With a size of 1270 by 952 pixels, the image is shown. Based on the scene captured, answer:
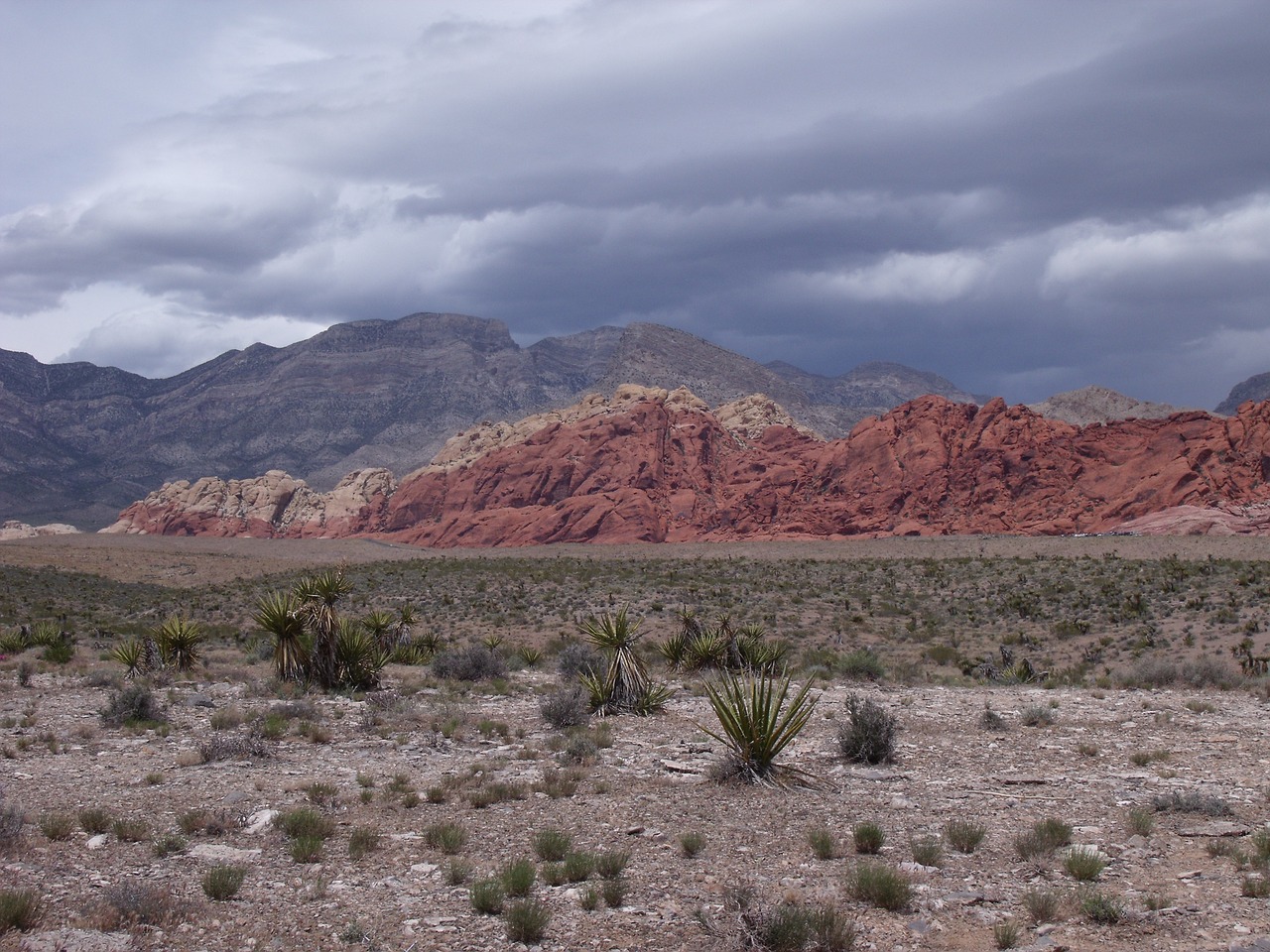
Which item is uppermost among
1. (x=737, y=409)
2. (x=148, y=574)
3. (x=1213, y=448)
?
(x=737, y=409)

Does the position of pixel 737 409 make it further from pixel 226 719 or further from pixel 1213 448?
pixel 226 719

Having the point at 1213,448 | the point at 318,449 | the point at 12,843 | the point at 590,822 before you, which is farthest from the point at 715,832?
the point at 318,449

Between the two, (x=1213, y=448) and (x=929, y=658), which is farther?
(x=1213, y=448)

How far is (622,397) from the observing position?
111062 millimetres

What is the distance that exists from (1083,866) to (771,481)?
8089cm

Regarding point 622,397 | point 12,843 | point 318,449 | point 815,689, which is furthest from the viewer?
point 318,449

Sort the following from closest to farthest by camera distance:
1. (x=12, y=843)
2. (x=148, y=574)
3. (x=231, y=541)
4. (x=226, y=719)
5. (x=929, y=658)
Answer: (x=12, y=843), (x=226, y=719), (x=929, y=658), (x=148, y=574), (x=231, y=541)

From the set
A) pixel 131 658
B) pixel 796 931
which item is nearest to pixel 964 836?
pixel 796 931

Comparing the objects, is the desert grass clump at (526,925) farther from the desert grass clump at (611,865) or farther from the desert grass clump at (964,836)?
the desert grass clump at (964,836)

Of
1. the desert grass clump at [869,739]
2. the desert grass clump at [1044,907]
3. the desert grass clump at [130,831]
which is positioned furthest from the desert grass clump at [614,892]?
the desert grass clump at [869,739]

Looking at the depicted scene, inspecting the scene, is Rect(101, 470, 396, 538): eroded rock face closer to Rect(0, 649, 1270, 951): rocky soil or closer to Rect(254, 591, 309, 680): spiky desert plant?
Rect(254, 591, 309, 680): spiky desert plant

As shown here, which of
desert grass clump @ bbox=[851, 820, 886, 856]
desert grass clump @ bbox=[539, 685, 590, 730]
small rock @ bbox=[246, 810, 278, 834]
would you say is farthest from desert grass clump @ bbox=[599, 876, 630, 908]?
desert grass clump @ bbox=[539, 685, 590, 730]

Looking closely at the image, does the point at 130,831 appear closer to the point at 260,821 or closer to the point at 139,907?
the point at 260,821

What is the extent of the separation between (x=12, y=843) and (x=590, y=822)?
4963 mm
